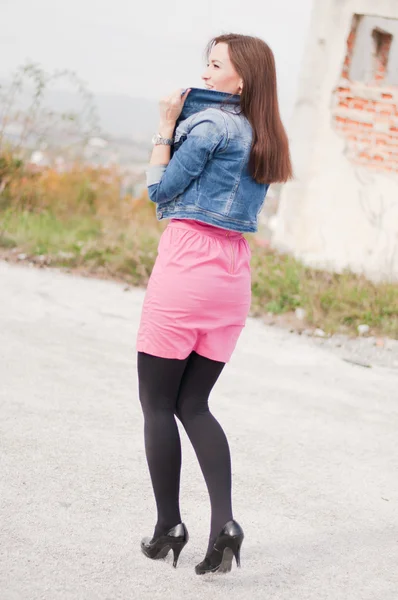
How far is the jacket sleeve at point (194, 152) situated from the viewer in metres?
2.61

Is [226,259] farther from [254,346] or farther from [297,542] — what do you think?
[254,346]

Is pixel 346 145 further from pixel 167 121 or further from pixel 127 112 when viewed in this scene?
pixel 127 112

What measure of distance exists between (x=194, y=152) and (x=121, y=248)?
5.57 meters

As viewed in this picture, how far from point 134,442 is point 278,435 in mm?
842

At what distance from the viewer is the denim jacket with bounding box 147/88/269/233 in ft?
8.61

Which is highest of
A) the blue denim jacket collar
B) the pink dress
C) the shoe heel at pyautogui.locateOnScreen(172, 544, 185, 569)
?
the blue denim jacket collar

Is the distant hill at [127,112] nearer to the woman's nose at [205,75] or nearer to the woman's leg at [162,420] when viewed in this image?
the woman's nose at [205,75]

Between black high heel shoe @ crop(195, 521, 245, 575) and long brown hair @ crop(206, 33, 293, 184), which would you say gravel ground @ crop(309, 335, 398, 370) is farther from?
long brown hair @ crop(206, 33, 293, 184)

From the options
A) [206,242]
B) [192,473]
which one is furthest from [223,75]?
[192,473]

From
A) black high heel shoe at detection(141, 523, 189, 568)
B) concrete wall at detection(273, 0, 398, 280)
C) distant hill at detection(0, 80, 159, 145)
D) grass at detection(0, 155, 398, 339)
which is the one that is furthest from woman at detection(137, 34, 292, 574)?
distant hill at detection(0, 80, 159, 145)

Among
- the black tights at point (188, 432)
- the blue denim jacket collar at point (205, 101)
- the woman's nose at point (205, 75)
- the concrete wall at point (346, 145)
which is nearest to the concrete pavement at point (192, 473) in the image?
the black tights at point (188, 432)

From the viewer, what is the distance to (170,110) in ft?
8.87

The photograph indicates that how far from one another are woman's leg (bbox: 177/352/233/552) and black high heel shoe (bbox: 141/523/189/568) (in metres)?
0.11

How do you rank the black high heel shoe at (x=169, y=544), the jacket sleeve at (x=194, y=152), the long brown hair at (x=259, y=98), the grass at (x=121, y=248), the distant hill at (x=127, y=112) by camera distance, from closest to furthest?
the jacket sleeve at (x=194, y=152) → the long brown hair at (x=259, y=98) → the black high heel shoe at (x=169, y=544) → the grass at (x=121, y=248) → the distant hill at (x=127, y=112)
